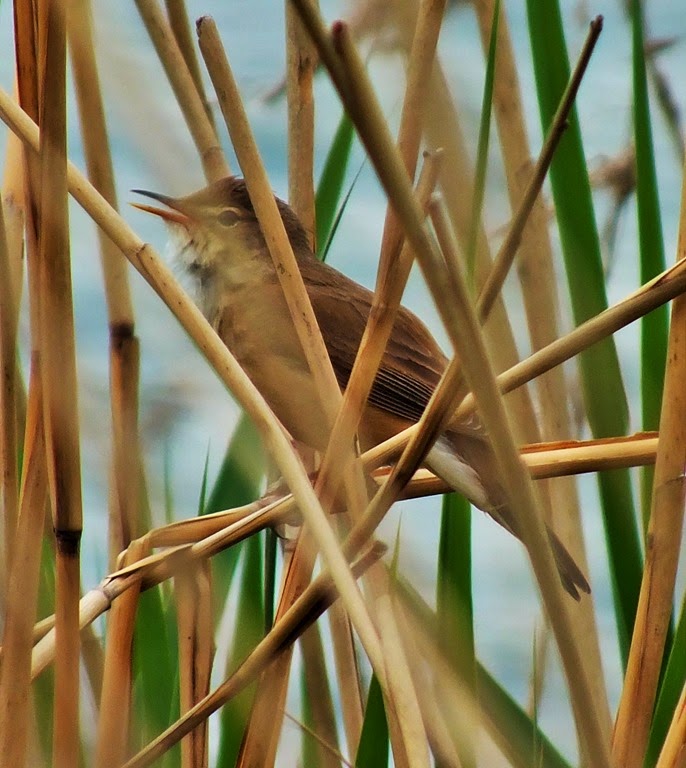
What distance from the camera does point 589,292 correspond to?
125cm

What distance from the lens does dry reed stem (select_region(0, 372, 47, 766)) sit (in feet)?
Answer: 3.42

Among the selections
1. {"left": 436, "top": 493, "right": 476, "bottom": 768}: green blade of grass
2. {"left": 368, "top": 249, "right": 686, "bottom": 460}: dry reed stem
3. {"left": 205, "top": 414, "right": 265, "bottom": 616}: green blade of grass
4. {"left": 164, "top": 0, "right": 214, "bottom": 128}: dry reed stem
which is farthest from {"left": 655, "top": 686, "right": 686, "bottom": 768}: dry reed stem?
{"left": 164, "top": 0, "right": 214, "bottom": 128}: dry reed stem

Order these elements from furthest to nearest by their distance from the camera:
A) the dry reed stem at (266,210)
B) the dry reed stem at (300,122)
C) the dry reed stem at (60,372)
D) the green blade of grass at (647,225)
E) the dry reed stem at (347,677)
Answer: the dry reed stem at (300,122) → the dry reed stem at (347,677) → the green blade of grass at (647,225) → the dry reed stem at (266,210) → the dry reed stem at (60,372)

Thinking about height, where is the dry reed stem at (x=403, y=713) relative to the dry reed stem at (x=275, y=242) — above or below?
below

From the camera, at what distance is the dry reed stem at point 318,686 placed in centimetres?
134

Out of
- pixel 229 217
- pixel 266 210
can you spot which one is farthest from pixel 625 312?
pixel 229 217

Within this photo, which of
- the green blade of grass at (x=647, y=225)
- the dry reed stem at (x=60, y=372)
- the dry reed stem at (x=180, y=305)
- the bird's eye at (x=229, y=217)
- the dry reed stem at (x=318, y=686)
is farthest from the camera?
the bird's eye at (x=229, y=217)

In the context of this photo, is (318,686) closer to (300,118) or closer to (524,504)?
(524,504)

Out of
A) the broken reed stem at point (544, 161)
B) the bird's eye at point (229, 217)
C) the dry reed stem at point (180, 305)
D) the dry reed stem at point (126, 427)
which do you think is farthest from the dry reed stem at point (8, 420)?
the bird's eye at point (229, 217)

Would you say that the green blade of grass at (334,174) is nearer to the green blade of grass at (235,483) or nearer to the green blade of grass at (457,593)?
the green blade of grass at (235,483)

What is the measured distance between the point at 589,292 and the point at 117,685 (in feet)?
2.21

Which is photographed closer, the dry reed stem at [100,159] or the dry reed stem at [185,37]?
the dry reed stem at [100,159]

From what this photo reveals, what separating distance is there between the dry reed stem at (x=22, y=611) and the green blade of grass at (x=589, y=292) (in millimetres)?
603

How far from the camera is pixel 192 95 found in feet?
5.11
